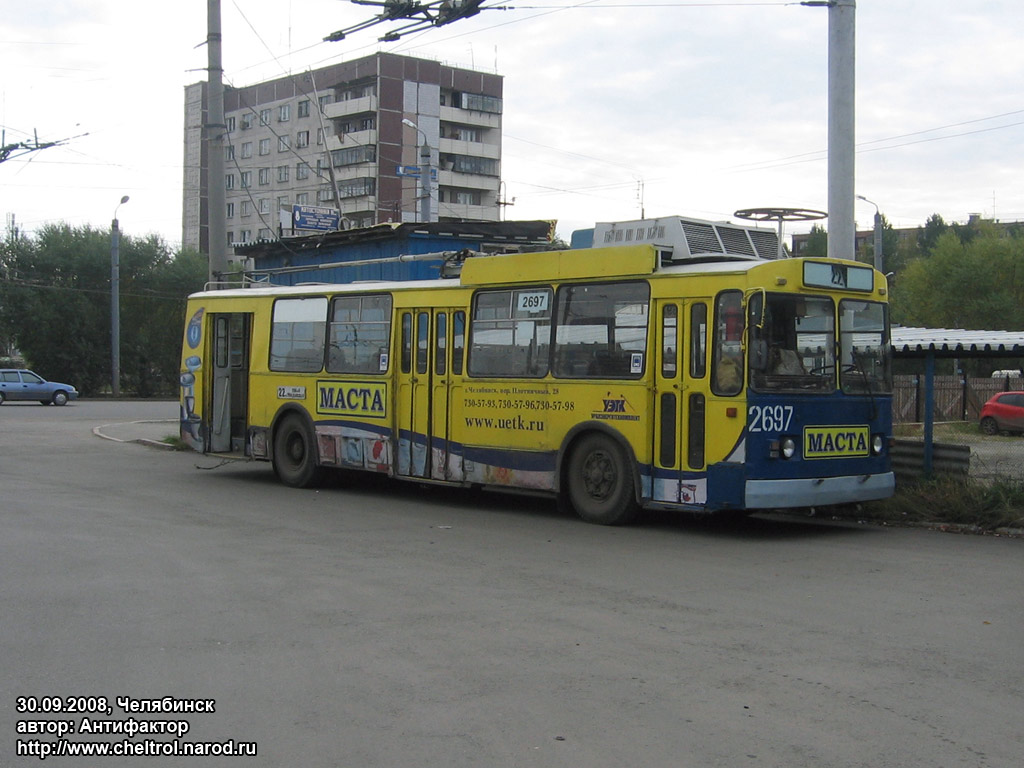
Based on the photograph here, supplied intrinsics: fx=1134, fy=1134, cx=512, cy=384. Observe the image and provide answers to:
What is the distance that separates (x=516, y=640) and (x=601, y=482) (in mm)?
5883

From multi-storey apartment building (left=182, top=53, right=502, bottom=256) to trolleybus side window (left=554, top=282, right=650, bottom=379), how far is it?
63.1 m

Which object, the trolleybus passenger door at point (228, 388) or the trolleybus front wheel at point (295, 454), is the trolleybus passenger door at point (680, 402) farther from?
the trolleybus passenger door at point (228, 388)

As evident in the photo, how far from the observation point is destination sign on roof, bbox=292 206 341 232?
106 ft

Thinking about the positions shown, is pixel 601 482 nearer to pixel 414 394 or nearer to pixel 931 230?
pixel 414 394

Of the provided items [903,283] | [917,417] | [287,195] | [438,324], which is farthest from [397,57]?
[438,324]

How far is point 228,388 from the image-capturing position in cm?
1866

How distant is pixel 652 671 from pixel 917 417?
2431 cm

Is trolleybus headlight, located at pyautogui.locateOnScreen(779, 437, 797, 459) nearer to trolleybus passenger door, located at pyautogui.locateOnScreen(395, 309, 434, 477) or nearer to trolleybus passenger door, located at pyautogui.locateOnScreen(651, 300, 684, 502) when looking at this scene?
trolleybus passenger door, located at pyautogui.locateOnScreen(651, 300, 684, 502)

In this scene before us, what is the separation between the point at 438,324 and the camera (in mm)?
14859

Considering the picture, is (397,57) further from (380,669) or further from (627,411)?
(380,669)

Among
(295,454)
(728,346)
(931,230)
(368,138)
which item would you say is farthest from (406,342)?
(931,230)

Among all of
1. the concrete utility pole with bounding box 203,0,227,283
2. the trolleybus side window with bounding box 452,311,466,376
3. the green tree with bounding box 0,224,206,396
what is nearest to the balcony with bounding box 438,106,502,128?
the green tree with bounding box 0,224,206,396

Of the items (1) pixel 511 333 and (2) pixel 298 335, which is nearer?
(1) pixel 511 333

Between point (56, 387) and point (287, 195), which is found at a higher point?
point (287, 195)
